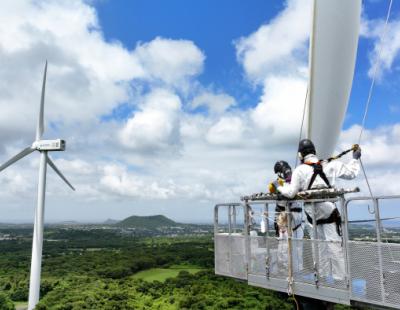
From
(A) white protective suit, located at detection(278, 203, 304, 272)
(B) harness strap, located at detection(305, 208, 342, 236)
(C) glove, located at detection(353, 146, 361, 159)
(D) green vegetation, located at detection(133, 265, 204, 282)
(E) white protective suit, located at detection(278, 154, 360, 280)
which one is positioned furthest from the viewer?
(D) green vegetation, located at detection(133, 265, 204, 282)

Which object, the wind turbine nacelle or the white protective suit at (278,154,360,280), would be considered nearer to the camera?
the white protective suit at (278,154,360,280)

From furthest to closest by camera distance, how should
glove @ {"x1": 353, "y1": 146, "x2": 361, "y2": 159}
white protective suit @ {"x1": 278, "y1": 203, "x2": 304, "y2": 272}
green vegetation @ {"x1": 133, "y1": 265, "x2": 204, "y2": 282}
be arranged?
1. green vegetation @ {"x1": 133, "y1": 265, "x2": 204, "y2": 282}
2. glove @ {"x1": 353, "y1": 146, "x2": 361, "y2": 159}
3. white protective suit @ {"x1": 278, "y1": 203, "x2": 304, "y2": 272}

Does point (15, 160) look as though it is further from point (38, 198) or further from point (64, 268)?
point (64, 268)

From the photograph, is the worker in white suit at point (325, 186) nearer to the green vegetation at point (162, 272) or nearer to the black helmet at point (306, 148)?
the black helmet at point (306, 148)

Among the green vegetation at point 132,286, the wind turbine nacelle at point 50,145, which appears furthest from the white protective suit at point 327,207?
the green vegetation at point 132,286

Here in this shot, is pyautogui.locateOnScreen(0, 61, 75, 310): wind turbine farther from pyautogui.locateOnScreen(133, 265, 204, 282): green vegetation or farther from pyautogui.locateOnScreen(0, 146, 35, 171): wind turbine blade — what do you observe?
pyautogui.locateOnScreen(133, 265, 204, 282): green vegetation

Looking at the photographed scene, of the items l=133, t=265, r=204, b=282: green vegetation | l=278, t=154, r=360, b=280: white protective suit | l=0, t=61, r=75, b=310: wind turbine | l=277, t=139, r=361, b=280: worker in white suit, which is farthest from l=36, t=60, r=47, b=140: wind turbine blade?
l=133, t=265, r=204, b=282: green vegetation

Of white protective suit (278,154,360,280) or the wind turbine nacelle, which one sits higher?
the wind turbine nacelle

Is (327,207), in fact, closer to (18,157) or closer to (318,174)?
(318,174)
